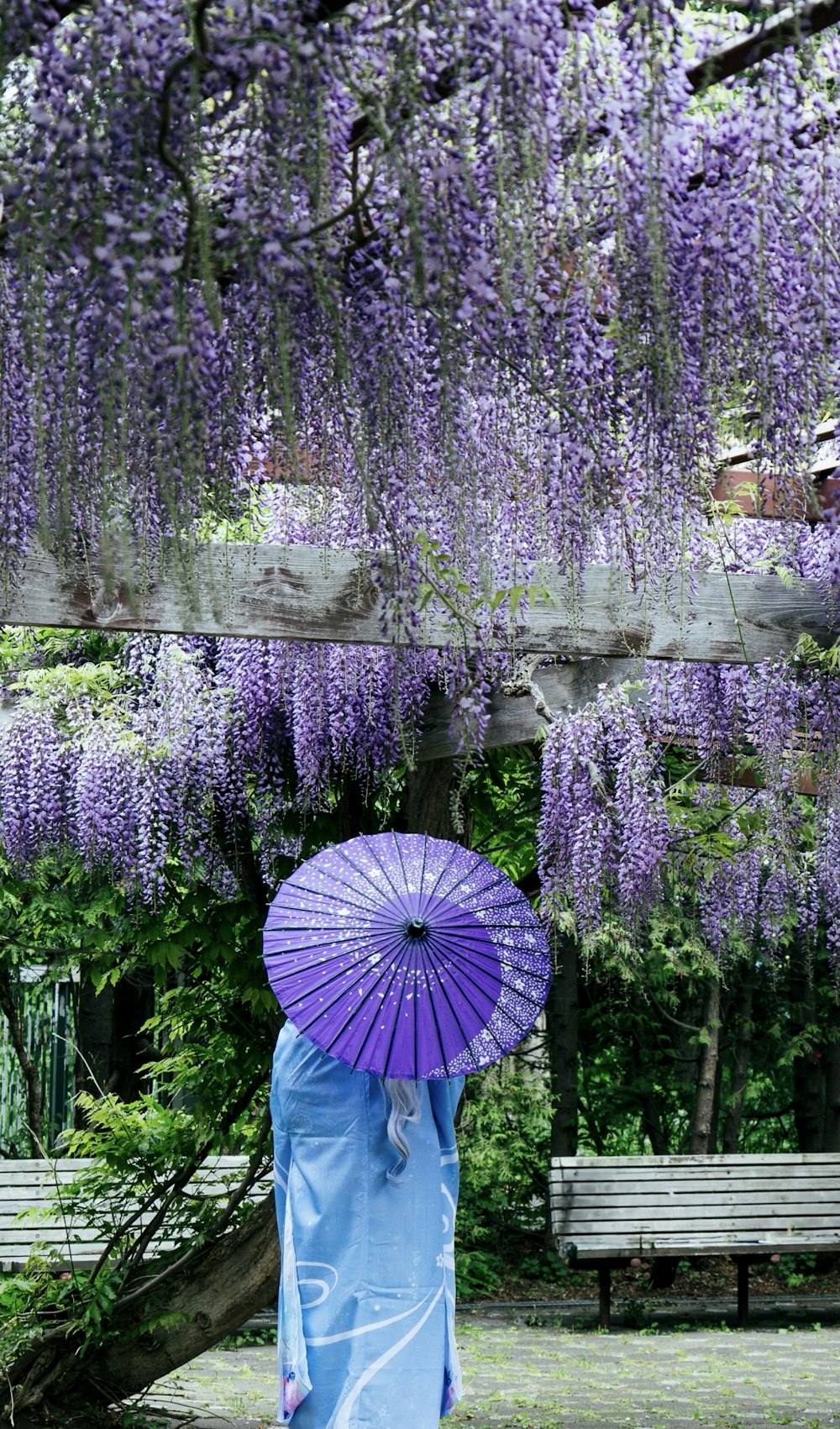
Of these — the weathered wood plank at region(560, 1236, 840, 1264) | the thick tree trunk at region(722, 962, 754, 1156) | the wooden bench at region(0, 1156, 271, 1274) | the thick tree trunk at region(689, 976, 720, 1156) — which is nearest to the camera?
the wooden bench at region(0, 1156, 271, 1274)

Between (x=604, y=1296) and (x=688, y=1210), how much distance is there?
1.81 feet

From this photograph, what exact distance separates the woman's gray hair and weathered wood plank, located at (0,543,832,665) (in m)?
0.97

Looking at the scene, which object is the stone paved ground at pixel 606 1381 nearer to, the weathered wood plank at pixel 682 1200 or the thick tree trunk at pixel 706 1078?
the weathered wood plank at pixel 682 1200

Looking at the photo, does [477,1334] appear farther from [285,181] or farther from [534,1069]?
[285,181]

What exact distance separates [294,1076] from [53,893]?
9.02 feet

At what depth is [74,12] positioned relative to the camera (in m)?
1.85

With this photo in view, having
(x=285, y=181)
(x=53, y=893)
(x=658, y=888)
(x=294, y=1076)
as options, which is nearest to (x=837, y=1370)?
(x=658, y=888)

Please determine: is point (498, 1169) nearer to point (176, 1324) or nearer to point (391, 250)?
point (176, 1324)

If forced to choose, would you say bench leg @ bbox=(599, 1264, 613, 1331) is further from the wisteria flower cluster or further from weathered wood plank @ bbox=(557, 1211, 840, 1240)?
the wisteria flower cluster

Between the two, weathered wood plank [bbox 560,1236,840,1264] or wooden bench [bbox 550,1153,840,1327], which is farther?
wooden bench [bbox 550,1153,840,1327]

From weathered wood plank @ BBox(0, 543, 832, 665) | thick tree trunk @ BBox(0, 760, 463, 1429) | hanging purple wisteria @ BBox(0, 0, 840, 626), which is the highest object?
hanging purple wisteria @ BBox(0, 0, 840, 626)

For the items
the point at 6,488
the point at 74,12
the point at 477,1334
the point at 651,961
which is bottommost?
the point at 477,1334

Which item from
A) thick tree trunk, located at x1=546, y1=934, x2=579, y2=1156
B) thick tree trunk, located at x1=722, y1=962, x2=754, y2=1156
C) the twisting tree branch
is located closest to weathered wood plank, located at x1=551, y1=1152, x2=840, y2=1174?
thick tree trunk, located at x1=546, y1=934, x2=579, y2=1156

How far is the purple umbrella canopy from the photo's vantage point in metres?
2.92
